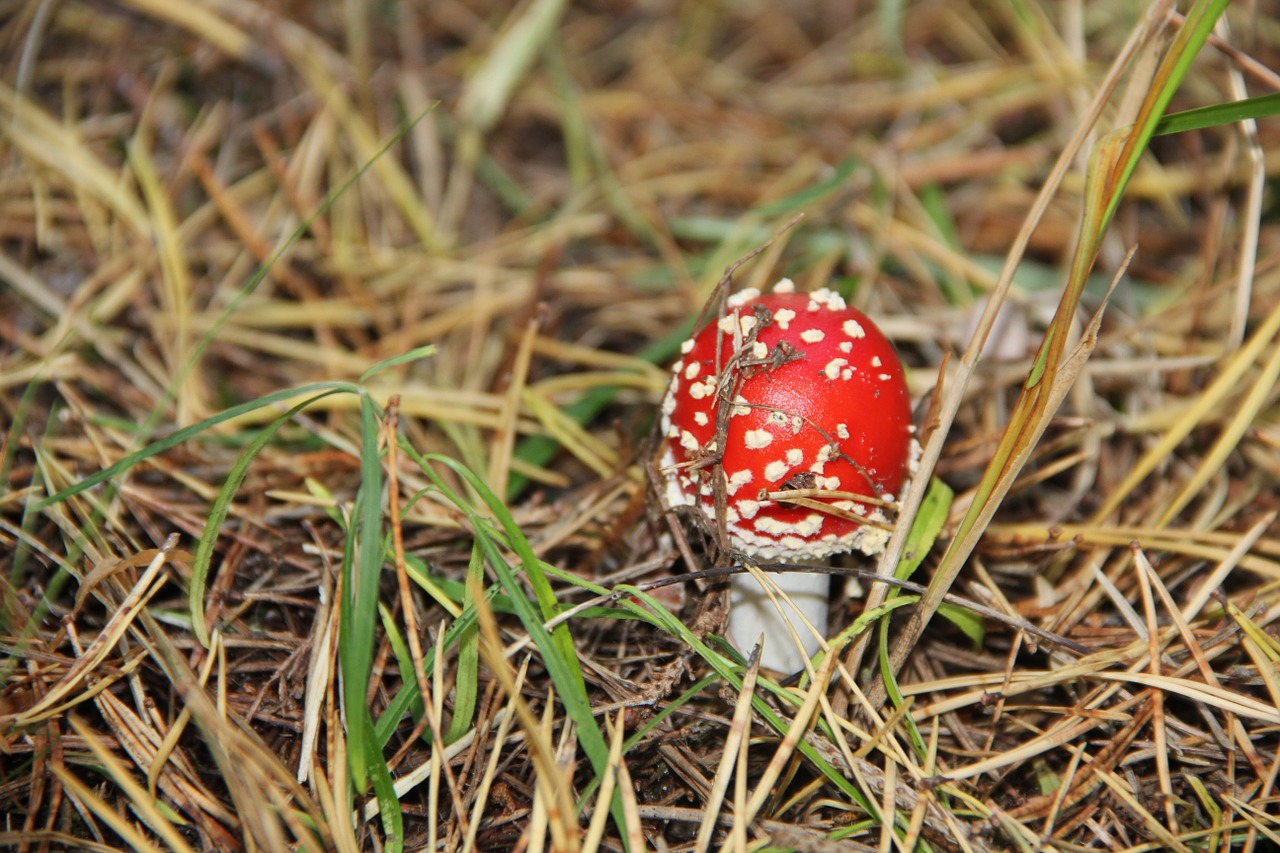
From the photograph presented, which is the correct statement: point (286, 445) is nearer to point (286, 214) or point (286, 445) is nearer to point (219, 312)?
point (219, 312)

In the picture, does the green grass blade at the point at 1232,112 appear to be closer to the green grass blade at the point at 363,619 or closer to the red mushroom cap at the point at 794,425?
the red mushroom cap at the point at 794,425

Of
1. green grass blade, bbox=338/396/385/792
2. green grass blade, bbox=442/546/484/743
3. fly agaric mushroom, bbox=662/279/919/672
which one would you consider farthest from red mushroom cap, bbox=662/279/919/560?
green grass blade, bbox=338/396/385/792

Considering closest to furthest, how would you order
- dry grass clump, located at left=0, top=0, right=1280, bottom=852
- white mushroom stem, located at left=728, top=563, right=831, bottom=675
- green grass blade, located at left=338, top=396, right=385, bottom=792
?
green grass blade, located at left=338, top=396, right=385, bottom=792, dry grass clump, located at left=0, top=0, right=1280, bottom=852, white mushroom stem, located at left=728, top=563, right=831, bottom=675

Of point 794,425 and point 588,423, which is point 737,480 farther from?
point 588,423

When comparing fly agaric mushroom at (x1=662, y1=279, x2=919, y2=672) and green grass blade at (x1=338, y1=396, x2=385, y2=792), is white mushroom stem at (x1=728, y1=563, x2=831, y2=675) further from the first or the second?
green grass blade at (x1=338, y1=396, x2=385, y2=792)

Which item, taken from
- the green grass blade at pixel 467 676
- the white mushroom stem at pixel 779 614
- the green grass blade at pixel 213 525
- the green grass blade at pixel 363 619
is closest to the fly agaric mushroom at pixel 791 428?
the white mushroom stem at pixel 779 614

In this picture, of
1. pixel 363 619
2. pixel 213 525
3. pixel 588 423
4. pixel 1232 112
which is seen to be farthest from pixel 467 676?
pixel 1232 112
